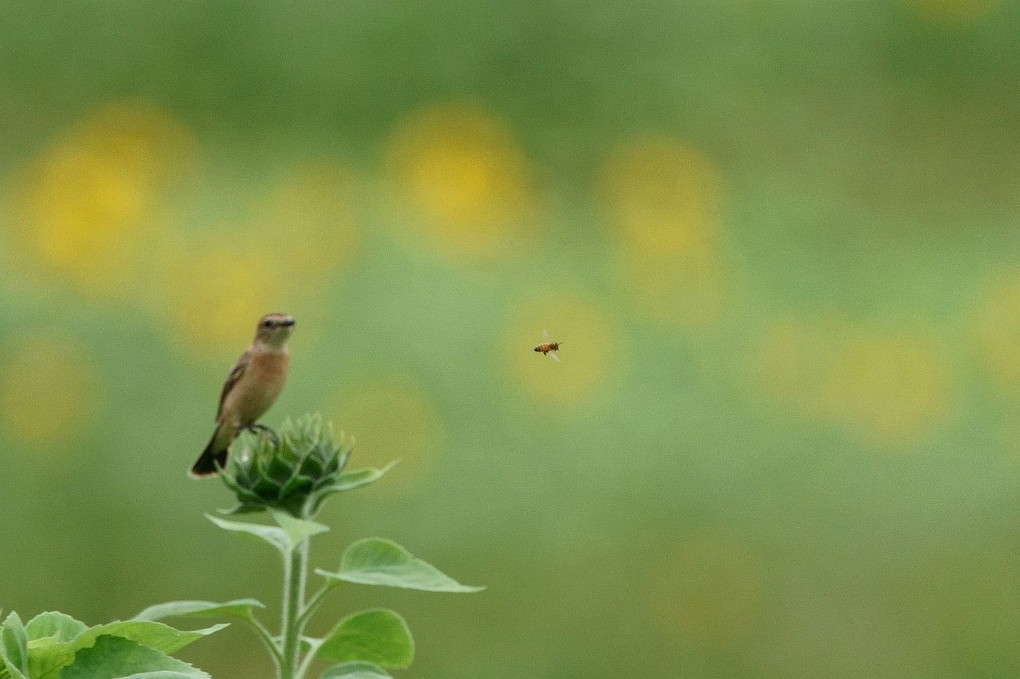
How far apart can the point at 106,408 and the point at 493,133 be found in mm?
1447

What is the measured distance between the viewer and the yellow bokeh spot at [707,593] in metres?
3.06

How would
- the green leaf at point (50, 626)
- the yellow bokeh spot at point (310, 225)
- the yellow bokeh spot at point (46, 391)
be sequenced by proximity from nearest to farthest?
the green leaf at point (50, 626), the yellow bokeh spot at point (46, 391), the yellow bokeh spot at point (310, 225)

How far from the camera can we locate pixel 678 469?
3.22m

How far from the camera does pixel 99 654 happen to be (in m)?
0.70

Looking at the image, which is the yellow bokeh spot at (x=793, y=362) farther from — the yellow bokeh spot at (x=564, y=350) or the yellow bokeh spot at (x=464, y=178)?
the yellow bokeh spot at (x=464, y=178)

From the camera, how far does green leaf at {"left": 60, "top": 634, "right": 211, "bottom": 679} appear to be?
0.69 m

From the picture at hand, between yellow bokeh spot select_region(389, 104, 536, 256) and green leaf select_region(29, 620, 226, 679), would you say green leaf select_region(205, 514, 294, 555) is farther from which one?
yellow bokeh spot select_region(389, 104, 536, 256)

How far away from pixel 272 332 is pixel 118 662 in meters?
0.93

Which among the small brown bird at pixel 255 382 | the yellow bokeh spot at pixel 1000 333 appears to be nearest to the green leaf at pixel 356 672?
the small brown bird at pixel 255 382

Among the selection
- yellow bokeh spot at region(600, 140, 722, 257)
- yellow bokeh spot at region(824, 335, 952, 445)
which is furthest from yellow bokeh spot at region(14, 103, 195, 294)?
yellow bokeh spot at region(824, 335, 952, 445)

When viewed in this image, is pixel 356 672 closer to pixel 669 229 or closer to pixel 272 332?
pixel 272 332

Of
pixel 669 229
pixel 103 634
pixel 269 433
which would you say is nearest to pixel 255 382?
pixel 269 433

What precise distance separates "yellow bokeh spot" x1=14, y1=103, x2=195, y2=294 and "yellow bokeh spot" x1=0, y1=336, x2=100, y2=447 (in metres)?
0.21

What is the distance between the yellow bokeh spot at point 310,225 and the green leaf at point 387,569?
2574mm
